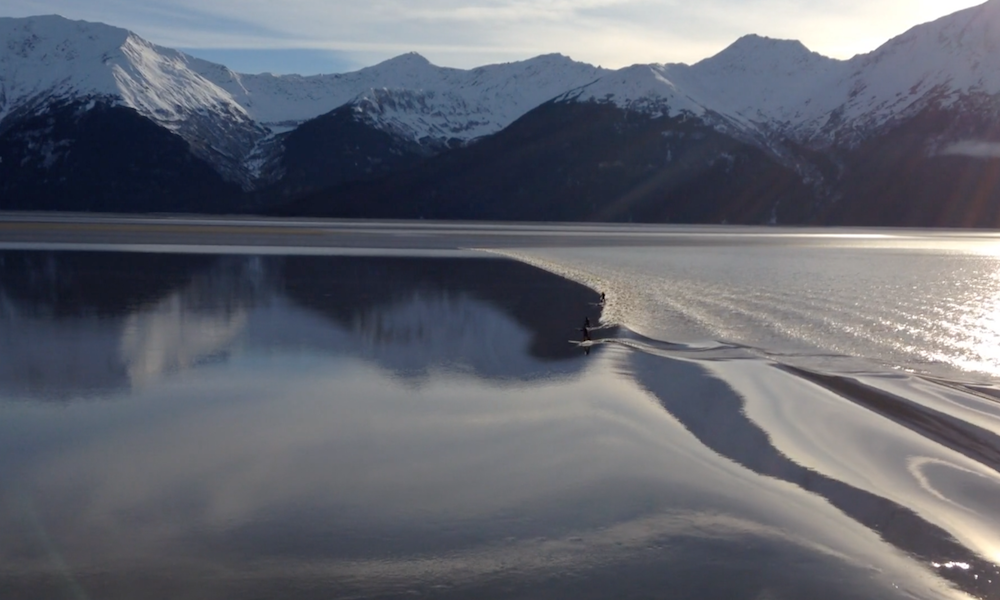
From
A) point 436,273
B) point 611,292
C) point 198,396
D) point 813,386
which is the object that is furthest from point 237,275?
point 813,386

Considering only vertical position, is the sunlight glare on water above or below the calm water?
above

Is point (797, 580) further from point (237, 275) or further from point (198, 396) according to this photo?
point (237, 275)

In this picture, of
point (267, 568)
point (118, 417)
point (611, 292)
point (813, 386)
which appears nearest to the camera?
point (267, 568)

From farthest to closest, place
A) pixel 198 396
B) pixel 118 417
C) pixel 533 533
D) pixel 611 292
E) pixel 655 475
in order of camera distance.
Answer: pixel 611 292 < pixel 198 396 < pixel 118 417 < pixel 655 475 < pixel 533 533

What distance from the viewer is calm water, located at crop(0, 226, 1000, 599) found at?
11.2 metres

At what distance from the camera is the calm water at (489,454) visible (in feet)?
36.8

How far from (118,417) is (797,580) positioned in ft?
40.6

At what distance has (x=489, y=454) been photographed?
51.6 feet

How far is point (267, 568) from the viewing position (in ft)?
36.4

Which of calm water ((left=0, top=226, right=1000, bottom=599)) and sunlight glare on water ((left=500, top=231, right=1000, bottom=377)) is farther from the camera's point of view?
sunlight glare on water ((left=500, top=231, right=1000, bottom=377))

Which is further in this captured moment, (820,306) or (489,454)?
(820,306)

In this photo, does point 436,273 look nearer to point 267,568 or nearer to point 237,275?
point 237,275

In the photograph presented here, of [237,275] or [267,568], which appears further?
[237,275]

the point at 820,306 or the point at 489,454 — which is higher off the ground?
the point at 820,306
